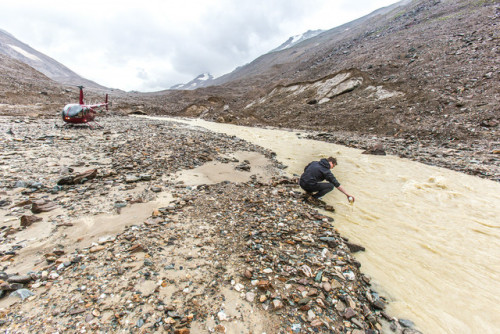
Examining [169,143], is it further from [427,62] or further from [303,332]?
[427,62]

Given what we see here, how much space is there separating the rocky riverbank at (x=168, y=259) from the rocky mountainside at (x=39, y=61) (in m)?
135

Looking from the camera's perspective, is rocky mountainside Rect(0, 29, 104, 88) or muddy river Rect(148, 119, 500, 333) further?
rocky mountainside Rect(0, 29, 104, 88)

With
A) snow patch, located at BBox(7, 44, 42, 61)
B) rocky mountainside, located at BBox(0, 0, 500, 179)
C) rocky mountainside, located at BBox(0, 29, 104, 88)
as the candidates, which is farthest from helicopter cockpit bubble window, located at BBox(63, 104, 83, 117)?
snow patch, located at BBox(7, 44, 42, 61)

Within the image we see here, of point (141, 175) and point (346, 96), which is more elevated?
point (346, 96)

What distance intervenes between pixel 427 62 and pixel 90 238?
34.4 metres

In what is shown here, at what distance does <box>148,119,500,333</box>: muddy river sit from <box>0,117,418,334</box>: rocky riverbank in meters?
0.67

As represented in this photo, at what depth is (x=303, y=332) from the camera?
287cm

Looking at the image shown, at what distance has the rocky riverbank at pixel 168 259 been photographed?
292 cm

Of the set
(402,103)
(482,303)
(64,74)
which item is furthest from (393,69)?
(64,74)

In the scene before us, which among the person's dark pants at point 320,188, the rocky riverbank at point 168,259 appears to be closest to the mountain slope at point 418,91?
the person's dark pants at point 320,188

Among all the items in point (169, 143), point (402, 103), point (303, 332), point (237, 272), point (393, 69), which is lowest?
point (303, 332)

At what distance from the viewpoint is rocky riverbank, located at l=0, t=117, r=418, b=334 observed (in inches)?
115

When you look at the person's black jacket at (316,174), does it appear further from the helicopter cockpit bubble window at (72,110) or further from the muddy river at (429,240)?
the helicopter cockpit bubble window at (72,110)

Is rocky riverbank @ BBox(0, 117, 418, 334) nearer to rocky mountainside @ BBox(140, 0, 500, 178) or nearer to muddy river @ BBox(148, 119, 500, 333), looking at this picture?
muddy river @ BBox(148, 119, 500, 333)
